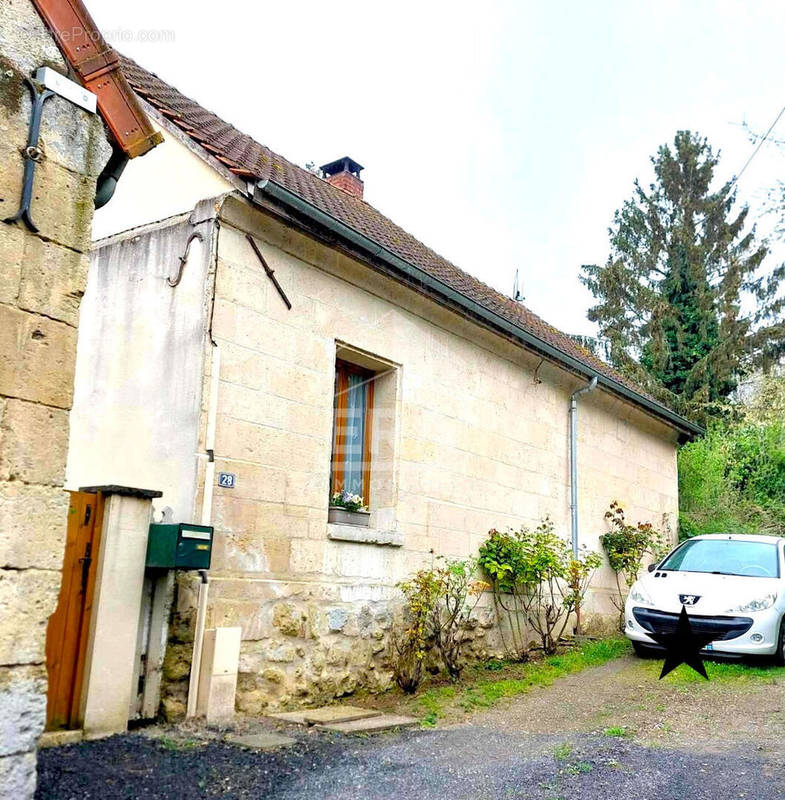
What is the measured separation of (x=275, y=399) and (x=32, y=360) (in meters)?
3.51

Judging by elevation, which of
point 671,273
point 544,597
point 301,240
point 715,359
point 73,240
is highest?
point 671,273

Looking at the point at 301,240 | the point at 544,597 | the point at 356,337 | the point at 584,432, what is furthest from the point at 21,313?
the point at 584,432

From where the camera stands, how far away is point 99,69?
14.9 feet

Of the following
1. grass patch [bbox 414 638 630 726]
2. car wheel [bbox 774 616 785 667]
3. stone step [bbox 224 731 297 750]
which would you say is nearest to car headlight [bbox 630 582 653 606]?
grass patch [bbox 414 638 630 726]

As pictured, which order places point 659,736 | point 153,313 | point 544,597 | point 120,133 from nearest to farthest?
point 120,133
point 659,736
point 153,313
point 544,597

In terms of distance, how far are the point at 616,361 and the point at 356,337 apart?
1845cm

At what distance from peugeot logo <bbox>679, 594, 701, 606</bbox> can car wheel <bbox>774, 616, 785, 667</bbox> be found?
0.84 m

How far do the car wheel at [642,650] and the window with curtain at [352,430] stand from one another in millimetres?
3429

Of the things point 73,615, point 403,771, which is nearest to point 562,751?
point 403,771

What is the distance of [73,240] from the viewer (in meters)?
4.34

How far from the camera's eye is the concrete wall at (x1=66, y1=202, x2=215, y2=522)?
23.1 ft

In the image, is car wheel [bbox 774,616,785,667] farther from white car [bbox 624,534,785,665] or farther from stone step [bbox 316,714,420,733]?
stone step [bbox 316,714,420,733]

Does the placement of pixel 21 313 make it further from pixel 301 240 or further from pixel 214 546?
pixel 301 240

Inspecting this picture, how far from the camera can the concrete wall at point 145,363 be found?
23.1ft
